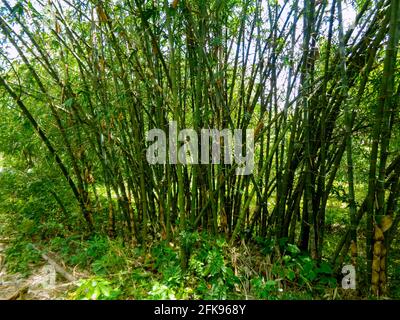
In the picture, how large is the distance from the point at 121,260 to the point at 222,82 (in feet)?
5.39

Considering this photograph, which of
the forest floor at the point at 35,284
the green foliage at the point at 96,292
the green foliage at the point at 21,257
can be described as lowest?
the forest floor at the point at 35,284

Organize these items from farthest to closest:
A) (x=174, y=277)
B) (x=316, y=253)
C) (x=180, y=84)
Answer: (x=180, y=84) < (x=316, y=253) < (x=174, y=277)

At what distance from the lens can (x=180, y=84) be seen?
2.45 meters

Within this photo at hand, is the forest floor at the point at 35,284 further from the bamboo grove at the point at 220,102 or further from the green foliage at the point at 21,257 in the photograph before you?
the bamboo grove at the point at 220,102

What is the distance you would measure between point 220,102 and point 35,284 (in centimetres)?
196

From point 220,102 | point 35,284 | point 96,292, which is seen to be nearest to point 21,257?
point 35,284

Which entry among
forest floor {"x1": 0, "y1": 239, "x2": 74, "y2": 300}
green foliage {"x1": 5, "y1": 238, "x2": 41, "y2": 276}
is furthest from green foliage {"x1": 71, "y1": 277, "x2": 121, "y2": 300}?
green foliage {"x1": 5, "y1": 238, "x2": 41, "y2": 276}

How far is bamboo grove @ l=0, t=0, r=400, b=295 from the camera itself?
1.79m

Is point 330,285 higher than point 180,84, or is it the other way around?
point 180,84

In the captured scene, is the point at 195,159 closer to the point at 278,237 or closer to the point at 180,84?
the point at 180,84

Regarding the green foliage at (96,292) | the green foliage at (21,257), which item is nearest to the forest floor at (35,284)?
the green foliage at (21,257)

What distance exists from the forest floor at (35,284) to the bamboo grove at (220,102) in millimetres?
632

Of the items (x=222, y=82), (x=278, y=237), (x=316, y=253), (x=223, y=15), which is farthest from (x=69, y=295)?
(x=223, y=15)

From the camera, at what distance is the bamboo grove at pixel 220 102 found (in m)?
1.79
